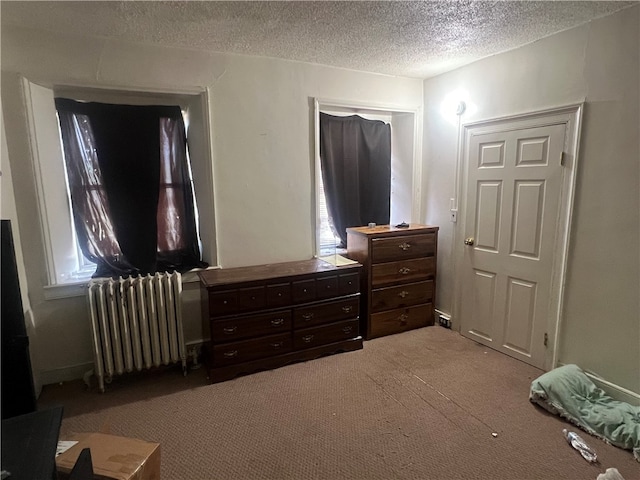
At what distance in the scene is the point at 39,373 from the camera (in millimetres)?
2594

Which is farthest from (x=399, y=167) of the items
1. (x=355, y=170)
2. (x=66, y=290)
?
(x=66, y=290)

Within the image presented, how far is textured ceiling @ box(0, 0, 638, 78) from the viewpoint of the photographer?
2088mm

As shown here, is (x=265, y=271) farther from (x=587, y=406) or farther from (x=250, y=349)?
(x=587, y=406)

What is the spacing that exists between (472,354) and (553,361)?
1.93 feet

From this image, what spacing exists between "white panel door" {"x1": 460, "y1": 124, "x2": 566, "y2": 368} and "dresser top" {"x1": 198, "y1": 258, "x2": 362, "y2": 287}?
113cm

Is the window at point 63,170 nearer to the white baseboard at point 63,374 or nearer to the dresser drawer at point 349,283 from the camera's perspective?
the white baseboard at point 63,374

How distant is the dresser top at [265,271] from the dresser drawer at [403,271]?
0.30m

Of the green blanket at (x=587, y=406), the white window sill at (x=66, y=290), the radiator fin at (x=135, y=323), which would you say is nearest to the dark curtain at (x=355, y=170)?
the radiator fin at (x=135, y=323)

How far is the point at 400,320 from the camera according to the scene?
3523mm

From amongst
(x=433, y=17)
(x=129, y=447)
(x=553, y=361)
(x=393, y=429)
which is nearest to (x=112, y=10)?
(x=433, y=17)

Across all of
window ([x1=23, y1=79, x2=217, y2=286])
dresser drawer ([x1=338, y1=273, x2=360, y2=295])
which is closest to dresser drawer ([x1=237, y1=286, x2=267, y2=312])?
window ([x1=23, y1=79, x2=217, y2=286])

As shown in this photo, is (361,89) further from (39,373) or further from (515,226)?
(39,373)

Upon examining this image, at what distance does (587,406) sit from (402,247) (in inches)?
69.0

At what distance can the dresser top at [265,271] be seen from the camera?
276 cm
